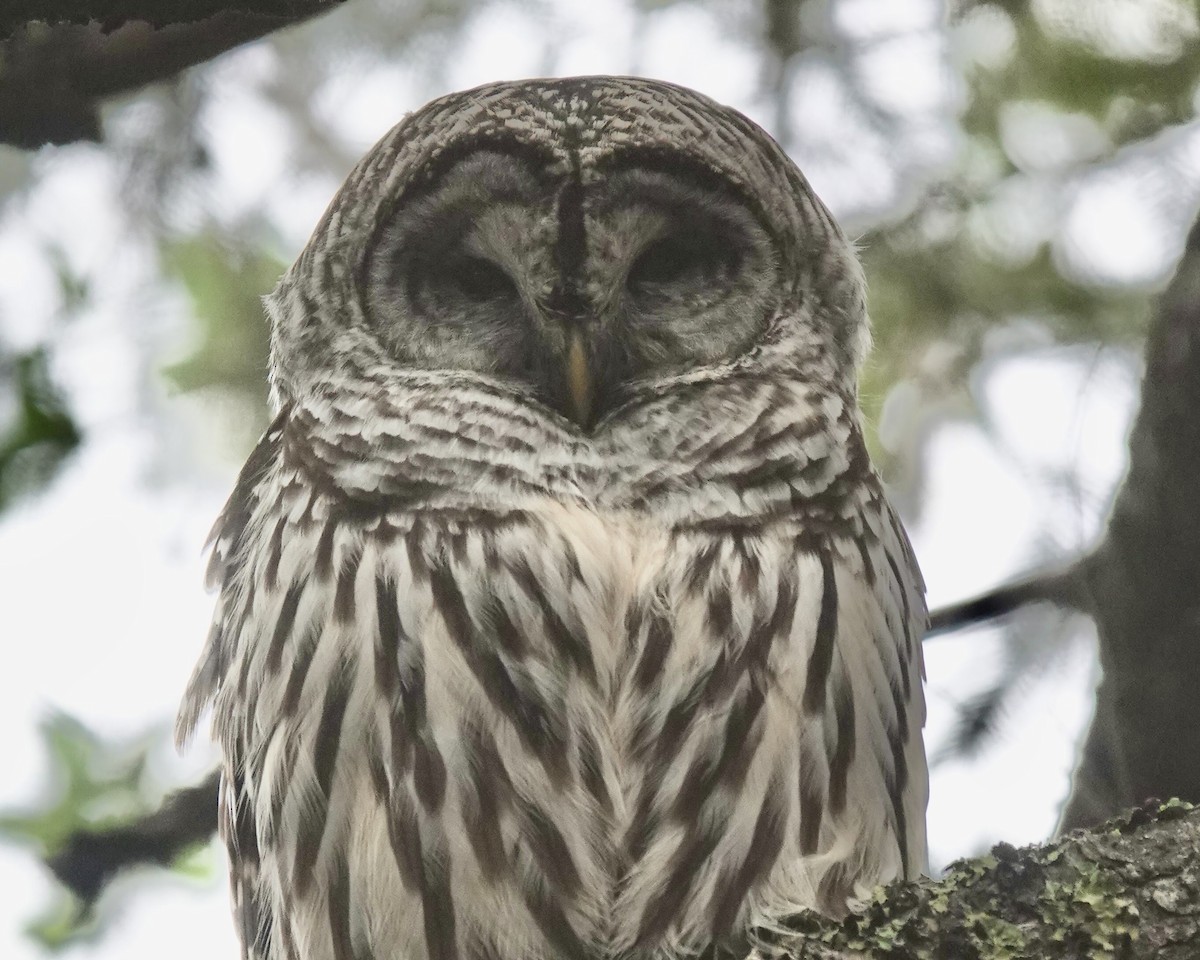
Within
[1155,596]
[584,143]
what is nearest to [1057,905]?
[1155,596]

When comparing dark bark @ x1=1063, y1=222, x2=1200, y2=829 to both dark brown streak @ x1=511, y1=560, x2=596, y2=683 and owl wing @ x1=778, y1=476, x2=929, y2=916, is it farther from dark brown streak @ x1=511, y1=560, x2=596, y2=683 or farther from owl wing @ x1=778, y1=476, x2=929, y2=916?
dark brown streak @ x1=511, y1=560, x2=596, y2=683

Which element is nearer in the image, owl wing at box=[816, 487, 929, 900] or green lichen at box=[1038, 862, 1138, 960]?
green lichen at box=[1038, 862, 1138, 960]

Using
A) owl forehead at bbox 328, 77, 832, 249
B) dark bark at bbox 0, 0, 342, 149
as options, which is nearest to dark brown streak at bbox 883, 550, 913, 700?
owl forehead at bbox 328, 77, 832, 249

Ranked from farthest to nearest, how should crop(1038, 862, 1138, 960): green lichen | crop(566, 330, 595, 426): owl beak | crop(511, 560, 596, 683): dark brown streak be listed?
crop(566, 330, 595, 426): owl beak → crop(511, 560, 596, 683): dark brown streak → crop(1038, 862, 1138, 960): green lichen

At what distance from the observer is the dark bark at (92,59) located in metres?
2.09

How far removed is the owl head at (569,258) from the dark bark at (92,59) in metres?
1.34

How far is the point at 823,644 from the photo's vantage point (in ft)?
9.95

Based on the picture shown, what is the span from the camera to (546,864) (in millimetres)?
2807

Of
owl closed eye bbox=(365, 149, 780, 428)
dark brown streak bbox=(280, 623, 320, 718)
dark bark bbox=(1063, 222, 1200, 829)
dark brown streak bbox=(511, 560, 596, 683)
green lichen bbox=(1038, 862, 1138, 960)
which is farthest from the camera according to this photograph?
owl closed eye bbox=(365, 149, 780, 428)

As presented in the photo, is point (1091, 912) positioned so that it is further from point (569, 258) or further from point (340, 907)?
point (569, 258)

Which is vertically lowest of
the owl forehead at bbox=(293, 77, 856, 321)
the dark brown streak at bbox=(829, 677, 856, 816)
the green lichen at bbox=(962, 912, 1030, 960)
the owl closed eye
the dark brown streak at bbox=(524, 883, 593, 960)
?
the green lichen at bbox=(962, 912, 1030, 960)

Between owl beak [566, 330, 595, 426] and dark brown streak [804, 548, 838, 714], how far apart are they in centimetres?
63

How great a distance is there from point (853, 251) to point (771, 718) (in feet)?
4.39

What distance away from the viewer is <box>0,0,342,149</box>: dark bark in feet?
6.86
